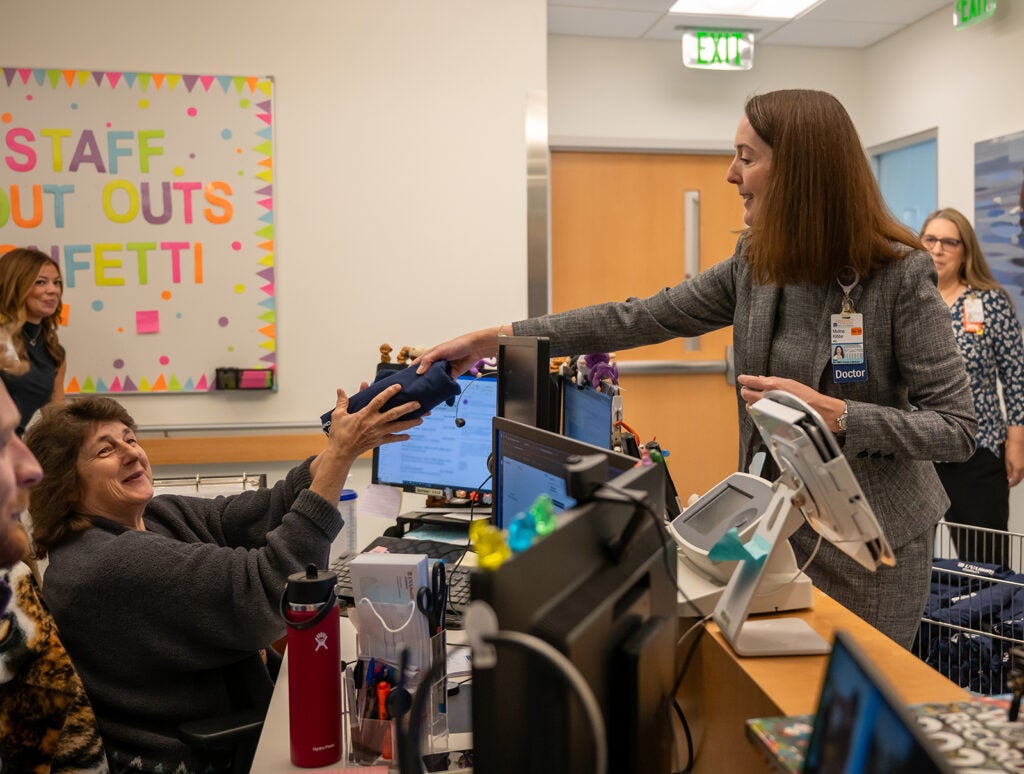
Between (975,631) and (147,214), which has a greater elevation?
(147,214)

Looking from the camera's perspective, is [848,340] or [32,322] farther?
[32,322]

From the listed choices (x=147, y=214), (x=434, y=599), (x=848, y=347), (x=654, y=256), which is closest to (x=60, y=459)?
(x=434, y=599)

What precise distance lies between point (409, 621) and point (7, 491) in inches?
22.0

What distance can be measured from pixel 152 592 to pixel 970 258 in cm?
336

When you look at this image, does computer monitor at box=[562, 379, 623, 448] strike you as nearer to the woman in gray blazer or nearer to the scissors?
the woman in gray blazer

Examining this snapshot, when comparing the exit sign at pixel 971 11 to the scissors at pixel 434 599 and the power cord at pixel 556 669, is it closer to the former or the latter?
the scissors at pixel 434 599

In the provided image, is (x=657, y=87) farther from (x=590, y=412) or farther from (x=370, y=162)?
(x=590, y=412)

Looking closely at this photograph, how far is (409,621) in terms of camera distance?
1269mm

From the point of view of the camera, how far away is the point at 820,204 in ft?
5.10

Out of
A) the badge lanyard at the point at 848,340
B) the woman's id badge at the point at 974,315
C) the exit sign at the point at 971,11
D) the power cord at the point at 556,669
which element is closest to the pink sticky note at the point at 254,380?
the badge lanyard at the point at 848,340

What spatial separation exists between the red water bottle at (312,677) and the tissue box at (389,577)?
6cm

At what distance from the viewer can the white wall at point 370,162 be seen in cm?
362

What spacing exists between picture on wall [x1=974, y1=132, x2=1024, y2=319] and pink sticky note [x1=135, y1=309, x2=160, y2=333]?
3693 mm

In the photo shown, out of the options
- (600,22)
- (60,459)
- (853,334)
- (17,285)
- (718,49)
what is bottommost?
(60,459)
